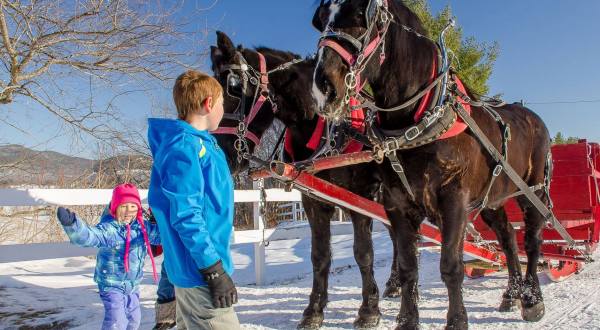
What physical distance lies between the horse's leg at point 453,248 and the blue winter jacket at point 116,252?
2.10 m

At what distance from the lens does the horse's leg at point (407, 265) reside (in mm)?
3256

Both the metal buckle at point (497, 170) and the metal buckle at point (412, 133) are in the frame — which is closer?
the metal buckle at point (412, 133)

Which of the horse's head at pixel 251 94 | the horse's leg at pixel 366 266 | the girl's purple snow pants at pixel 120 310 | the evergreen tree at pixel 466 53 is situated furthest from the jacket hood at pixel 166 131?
the evergreen tree at pixel 466 53

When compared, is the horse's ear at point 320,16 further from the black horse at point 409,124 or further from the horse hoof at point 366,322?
the horse hoof at point 366,322

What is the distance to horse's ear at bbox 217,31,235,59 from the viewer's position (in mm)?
4035

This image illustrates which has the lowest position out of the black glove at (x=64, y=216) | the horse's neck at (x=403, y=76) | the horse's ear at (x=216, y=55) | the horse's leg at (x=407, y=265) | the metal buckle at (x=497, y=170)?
the horse's leg at (x=407, y=265)

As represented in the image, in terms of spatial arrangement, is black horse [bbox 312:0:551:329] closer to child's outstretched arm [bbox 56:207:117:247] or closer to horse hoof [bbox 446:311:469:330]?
horse hoof [bbox 446:311:469:330]

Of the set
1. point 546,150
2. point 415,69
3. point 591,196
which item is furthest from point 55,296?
point 591,196

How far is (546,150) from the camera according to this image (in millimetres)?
4488

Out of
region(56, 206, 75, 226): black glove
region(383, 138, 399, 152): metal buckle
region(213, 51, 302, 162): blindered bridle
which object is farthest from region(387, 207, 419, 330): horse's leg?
region(56, 206, 75, 226): black glove

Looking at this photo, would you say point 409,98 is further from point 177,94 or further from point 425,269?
point 425,269

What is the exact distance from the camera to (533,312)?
3783mm

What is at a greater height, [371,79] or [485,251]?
[371,79]

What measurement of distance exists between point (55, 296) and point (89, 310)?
0.93m
